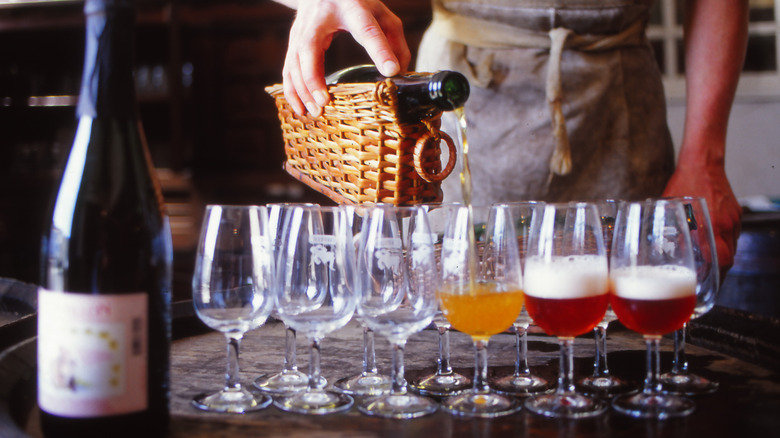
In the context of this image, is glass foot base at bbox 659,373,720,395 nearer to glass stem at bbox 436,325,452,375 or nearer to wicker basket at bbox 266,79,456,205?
glass stem at bbox 436,325,452,375

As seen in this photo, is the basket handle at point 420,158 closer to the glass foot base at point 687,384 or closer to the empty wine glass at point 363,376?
the empty wine glass at point 363,376

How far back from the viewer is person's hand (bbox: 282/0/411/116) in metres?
1.33

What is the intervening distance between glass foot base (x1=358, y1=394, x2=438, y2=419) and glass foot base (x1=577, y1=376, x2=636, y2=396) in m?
0.26

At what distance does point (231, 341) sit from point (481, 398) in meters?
0.37

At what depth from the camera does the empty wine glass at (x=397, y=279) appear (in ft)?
3.37

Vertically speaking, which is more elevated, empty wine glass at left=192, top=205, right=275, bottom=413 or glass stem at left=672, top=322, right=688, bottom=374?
empty wine glass at left=192, top=205, right=275, bottom=413

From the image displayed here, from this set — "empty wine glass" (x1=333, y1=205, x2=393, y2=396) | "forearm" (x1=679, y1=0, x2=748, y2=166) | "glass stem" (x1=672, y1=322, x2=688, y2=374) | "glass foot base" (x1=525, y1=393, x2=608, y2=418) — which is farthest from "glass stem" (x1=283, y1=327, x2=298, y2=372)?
"forearm" (x1=679, y1=0, x2=748, y2=166)

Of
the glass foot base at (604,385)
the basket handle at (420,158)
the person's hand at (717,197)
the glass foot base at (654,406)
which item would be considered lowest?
the glass foot base at (604,385)

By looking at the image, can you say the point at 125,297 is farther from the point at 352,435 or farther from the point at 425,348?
the point at 425,348

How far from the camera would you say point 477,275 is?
1092 millimetres

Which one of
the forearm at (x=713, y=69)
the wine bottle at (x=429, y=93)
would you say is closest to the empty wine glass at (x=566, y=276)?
the wine bottle at (x=429, y=93)

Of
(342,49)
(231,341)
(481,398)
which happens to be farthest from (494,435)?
(342,49)

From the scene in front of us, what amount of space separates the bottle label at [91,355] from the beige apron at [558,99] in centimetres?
120

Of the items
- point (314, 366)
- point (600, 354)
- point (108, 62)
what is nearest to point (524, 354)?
point (600, 354)
